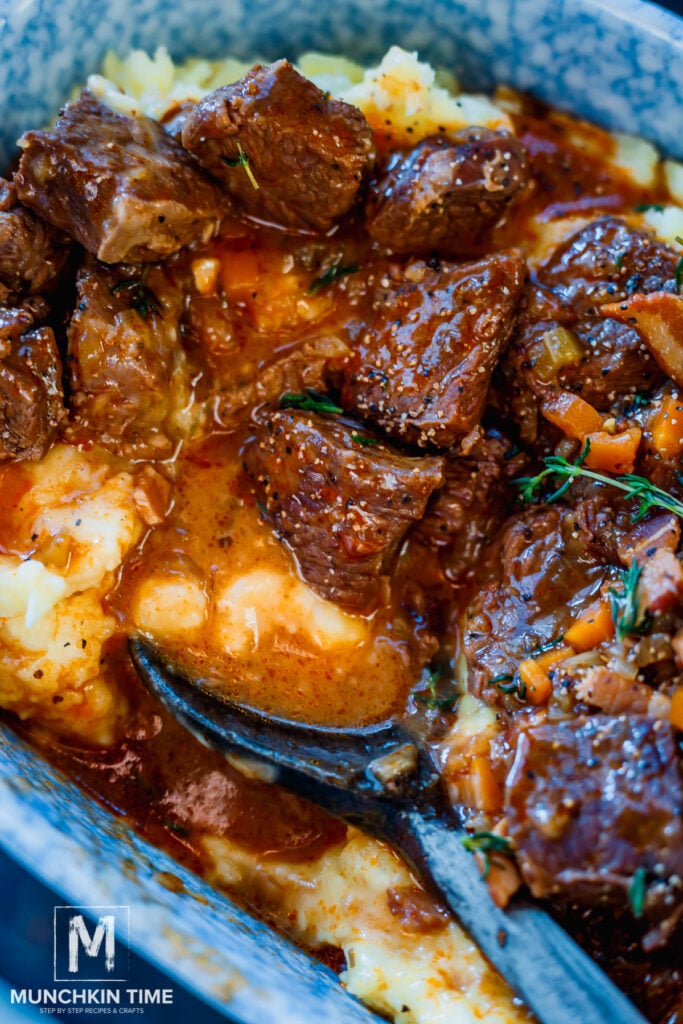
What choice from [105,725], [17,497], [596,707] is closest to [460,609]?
[596,707]

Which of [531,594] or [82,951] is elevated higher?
[531,594]

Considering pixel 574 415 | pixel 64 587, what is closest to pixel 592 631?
pixel 574 415

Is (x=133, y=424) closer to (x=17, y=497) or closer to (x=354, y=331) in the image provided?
(x=17, y=497)

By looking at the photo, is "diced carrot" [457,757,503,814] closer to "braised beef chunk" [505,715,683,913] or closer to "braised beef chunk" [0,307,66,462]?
"braised beef chunk" [505,715,683,913]

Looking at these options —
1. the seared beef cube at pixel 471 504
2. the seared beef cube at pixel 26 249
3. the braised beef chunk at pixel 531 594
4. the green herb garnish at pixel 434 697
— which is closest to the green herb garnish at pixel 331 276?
the seared beef cube at pixel 471 504

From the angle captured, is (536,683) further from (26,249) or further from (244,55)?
(244,55)
